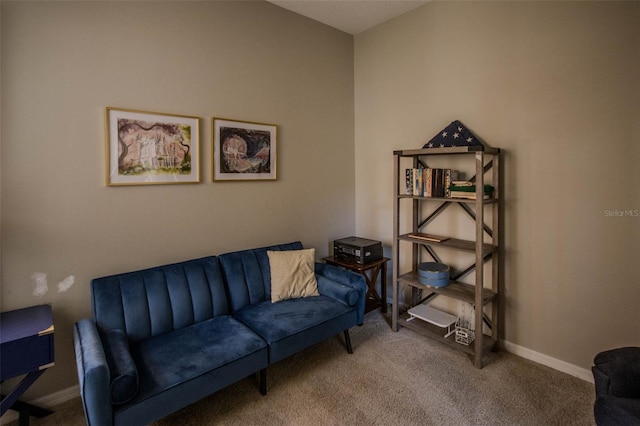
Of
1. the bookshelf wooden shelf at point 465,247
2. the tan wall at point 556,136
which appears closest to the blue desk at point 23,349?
the bookshelf wooden shelf at point 465,247

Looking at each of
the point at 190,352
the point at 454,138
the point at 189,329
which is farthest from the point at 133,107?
the point at 454,138

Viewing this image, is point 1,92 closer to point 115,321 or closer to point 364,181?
point 115,321

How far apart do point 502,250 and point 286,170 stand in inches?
78.8

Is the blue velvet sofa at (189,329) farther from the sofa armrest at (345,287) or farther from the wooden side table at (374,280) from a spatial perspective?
the wooden side table at (374,280)

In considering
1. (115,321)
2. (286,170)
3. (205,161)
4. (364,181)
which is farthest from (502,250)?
(115,321)

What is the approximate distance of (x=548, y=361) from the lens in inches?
99.4

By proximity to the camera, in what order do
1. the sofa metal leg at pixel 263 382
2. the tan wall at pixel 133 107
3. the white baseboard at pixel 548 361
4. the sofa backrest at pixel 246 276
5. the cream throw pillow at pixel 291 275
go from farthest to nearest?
the cream throw pillow at pixel 291 275 → the sofa backrest at pixel 246 276 → the white baseboard at pixel 548 361 → the sofa metal leg at pixel 263 382 → the tan wall at pixel 133 107

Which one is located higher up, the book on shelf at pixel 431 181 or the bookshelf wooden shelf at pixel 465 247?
Answer: the book on shelf at pixel 431 181

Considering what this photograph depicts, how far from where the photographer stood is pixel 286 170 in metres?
3.26

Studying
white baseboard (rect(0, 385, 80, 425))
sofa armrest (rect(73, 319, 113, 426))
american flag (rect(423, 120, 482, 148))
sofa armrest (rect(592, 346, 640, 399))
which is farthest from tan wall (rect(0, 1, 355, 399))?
sofa armrest (rect(592, 346, 640, 399))

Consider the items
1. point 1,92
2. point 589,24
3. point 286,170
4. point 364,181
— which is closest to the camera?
point 1,92

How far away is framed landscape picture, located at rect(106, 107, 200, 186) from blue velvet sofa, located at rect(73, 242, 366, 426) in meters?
0.65

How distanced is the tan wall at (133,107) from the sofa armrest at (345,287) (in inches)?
25.1

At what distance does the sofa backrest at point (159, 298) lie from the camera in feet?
6.88
